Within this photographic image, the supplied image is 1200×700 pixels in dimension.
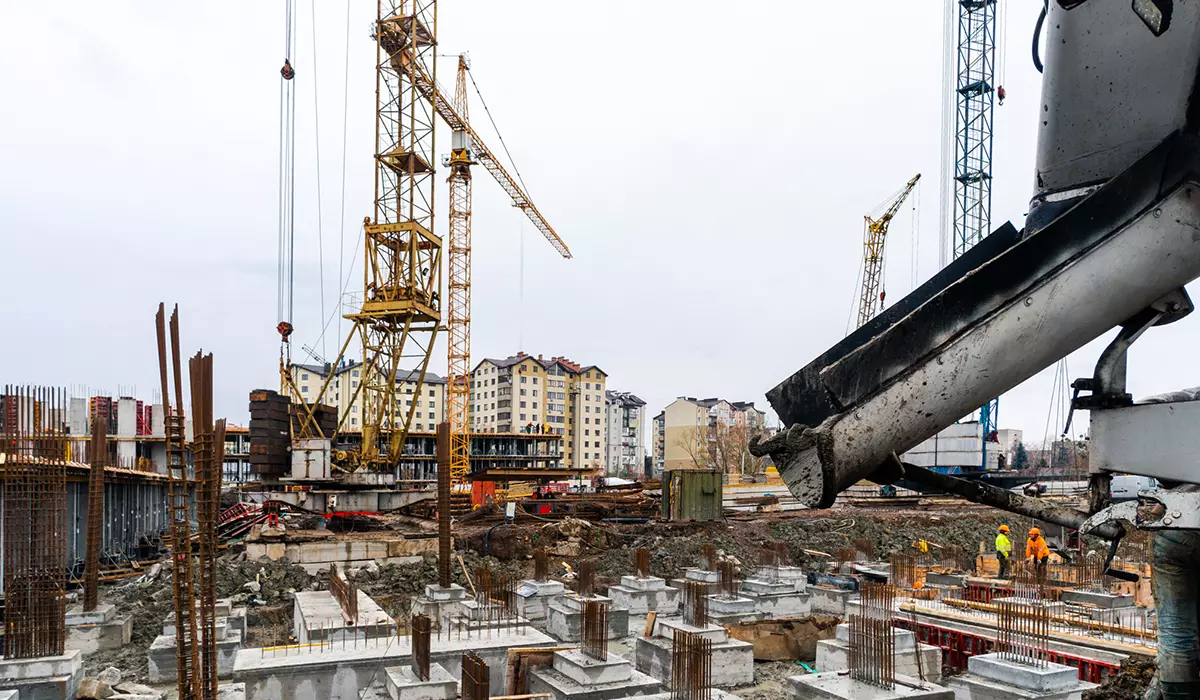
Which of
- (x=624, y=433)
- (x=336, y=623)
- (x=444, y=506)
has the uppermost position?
(x=444, y=506)

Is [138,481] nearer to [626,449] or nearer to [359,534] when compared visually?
[359,534]

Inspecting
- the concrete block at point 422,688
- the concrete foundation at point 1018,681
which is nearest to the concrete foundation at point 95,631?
the concrete block at point 422,688

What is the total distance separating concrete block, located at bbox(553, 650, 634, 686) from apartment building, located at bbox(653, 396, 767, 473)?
138 feet

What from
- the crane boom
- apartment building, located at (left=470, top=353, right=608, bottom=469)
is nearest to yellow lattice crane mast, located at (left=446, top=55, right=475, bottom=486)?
the crane boom

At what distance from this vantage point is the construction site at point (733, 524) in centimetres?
328

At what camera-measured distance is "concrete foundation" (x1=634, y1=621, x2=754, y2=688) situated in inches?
418

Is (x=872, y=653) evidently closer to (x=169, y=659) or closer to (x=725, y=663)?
(x=725, y=663)

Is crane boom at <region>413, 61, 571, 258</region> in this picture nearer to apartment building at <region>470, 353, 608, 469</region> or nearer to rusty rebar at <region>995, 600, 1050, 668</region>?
apartment building at <region>470, 353, 608, 469</region>

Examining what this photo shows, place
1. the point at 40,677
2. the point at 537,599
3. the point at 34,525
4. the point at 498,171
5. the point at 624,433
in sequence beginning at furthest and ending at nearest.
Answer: the point at 624,433
the point at 498,171
the point at 537,599
the point at 34,525
the point at 40,677

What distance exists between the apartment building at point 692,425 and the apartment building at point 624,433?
8.47 feet

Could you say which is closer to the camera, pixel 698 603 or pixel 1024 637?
pixel 1024 637

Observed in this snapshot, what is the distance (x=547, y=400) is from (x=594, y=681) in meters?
71.2

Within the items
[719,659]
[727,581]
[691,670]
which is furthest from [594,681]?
[727,581]

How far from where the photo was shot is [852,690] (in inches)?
325
